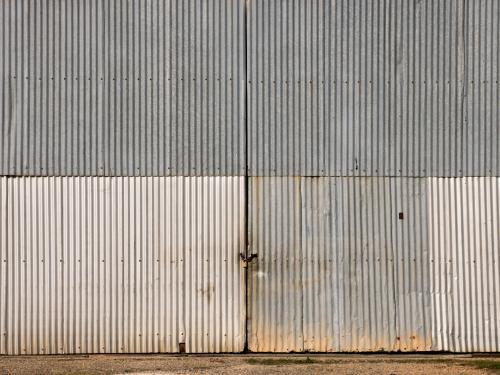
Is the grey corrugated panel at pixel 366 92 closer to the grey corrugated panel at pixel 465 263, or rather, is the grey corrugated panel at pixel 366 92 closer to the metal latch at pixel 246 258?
the grey corrugated panel at pixel 465 263

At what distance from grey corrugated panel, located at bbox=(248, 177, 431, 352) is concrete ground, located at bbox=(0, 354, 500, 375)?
0.30 meters

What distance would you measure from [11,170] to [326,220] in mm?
5595

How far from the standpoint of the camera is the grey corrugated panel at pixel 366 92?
42.0ft

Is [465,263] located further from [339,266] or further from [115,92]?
[115,92]

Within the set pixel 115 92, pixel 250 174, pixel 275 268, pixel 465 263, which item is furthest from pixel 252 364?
pixel 115 92

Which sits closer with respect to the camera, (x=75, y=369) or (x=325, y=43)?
(x=75, y=369)

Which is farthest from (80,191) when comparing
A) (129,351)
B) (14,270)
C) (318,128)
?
(318,128)

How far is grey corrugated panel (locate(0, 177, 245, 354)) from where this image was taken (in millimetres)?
12625

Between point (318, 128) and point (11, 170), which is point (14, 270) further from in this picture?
point (318, 128)

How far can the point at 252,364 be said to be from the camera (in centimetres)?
1217

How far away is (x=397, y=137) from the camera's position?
12789 mm

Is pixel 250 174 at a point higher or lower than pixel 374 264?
higher

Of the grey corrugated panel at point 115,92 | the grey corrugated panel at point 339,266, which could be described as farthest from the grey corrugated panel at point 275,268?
the grey corrugated panel at point 115,92

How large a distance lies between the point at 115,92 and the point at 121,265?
3.03 metres
